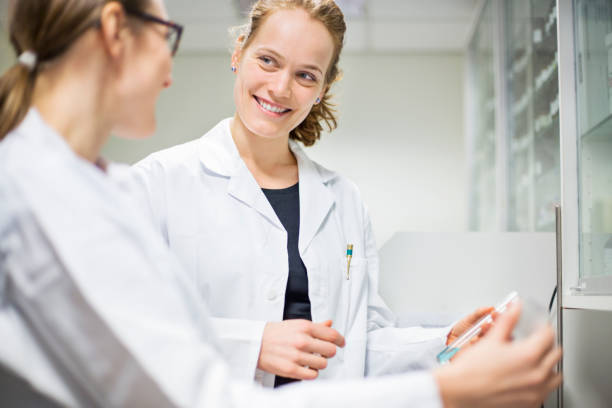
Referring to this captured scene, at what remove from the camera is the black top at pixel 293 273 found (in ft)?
3.83

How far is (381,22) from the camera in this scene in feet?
14.3

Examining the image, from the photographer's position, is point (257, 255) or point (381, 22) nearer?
point (257, 255)

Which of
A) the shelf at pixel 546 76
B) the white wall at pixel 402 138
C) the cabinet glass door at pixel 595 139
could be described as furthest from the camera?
the white wall at pixel 402 138

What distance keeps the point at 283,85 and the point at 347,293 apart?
50cm

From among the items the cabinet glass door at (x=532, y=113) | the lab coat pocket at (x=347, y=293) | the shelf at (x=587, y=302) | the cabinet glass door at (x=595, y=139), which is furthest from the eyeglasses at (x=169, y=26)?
the cabinet glass door at (x=532, y=113)

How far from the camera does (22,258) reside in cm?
52

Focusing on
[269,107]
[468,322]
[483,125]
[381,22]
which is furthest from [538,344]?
[381,22]

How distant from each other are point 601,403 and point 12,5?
5.39 feet

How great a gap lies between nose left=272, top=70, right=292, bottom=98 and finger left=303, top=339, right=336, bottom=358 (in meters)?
0.57

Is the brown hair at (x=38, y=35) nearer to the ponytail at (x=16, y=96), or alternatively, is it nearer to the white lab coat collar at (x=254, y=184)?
the ponytail at (x=16, y=96)

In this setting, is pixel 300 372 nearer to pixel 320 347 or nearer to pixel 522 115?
pixel 320 347

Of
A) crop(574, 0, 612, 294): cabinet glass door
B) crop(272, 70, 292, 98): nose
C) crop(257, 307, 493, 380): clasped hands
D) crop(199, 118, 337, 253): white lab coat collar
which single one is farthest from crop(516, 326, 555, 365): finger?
crop(574, 0, 612, 294): cabinet glass door

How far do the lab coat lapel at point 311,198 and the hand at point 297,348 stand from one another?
295mm

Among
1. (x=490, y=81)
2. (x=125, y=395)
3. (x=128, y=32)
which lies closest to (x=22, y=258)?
(x=125, y=395)
